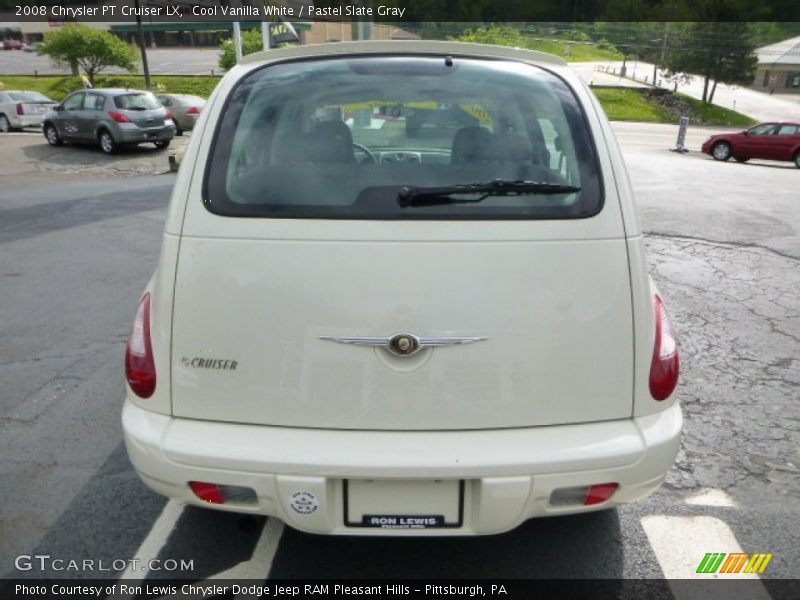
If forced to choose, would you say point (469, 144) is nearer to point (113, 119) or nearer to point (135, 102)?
point (113, 119)

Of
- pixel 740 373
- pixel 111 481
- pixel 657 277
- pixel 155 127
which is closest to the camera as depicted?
pixel 111 481

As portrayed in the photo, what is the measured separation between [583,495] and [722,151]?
21.7 m

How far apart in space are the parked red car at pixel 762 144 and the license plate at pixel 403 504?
21.5 meters

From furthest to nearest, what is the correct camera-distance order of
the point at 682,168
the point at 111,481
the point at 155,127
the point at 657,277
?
the point at 155,127 < the point at 682,168 < the point at 657,277 < the point at 111,481

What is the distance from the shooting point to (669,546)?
2.53 meters

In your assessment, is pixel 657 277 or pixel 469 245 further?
pixel 657 277

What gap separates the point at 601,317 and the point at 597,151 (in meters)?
0.58

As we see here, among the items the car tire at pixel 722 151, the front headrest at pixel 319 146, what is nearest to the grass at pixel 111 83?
the car tire at pixel 722 151

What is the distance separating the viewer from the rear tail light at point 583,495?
193 centimetres

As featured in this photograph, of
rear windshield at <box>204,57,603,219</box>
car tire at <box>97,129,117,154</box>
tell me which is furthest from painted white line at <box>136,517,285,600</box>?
car tire at <box>97,129,117,154</box>

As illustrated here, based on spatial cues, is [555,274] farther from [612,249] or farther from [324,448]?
[324,448]

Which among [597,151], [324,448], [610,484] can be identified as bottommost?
[610,484]

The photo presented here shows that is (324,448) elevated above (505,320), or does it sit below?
below

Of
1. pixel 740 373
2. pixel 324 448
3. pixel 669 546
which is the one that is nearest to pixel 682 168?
pixel 740 373
